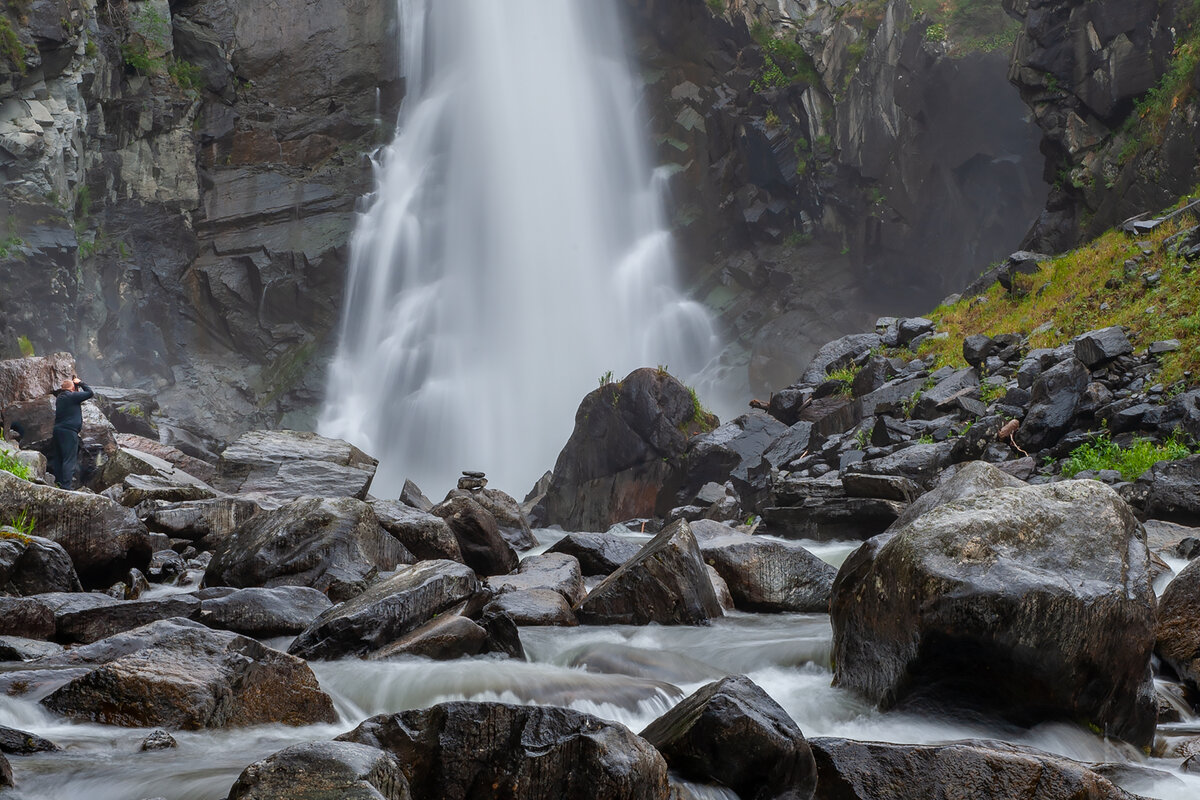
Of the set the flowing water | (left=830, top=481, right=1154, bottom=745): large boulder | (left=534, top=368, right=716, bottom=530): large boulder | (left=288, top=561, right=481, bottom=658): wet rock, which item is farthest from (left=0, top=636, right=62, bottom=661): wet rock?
(left=534, top=368, right=716, bottom=530): large boulder

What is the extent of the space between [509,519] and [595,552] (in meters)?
5.15

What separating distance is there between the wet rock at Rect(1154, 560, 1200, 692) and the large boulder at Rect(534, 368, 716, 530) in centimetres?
1288

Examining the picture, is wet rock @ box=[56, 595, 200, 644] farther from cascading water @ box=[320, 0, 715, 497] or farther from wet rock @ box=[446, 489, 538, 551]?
cascading water @ box=[320, 0, 715, 497]

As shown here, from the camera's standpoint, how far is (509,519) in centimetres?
1422

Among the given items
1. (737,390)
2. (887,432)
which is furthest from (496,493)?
(737,390)

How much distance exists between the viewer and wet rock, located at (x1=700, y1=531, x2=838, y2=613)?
783 centimetres

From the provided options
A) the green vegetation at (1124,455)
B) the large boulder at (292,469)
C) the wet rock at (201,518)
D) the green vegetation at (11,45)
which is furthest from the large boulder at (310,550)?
the green vegetation at (11,45)

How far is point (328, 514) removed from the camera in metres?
8.38

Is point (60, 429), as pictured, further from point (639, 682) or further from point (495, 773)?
point (495, 773)

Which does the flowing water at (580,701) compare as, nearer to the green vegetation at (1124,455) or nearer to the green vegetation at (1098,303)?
the green vegetation at (1124,455)

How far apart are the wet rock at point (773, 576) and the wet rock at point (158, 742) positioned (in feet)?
16.4

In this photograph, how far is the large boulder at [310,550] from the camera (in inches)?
310

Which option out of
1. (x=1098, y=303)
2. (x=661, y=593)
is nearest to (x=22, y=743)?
(x=661, y=593)

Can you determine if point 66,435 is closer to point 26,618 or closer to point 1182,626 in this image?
point 26,618
